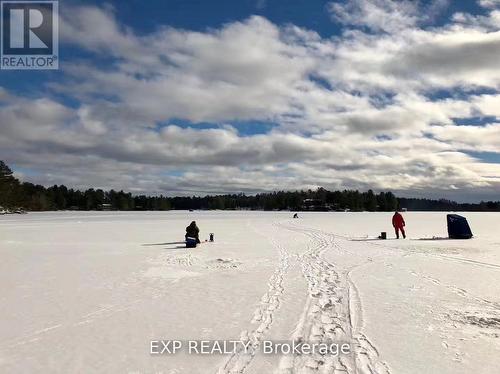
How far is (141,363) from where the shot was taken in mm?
5695

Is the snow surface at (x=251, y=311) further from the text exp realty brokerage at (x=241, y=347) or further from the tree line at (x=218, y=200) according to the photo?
the tree line at (x=218, y=200)

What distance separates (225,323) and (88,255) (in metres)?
11.5

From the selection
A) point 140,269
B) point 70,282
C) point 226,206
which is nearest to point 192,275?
point 140,269

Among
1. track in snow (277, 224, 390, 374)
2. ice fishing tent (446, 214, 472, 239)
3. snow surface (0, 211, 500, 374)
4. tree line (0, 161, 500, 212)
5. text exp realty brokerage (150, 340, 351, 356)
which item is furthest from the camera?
tree line (0, 161, 500, 212)

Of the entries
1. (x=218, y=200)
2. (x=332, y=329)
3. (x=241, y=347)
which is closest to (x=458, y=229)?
(x=332, y=329)

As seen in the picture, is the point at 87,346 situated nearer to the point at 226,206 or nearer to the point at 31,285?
the point at 31,285

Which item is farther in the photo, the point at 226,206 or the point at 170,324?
the point at 226,206

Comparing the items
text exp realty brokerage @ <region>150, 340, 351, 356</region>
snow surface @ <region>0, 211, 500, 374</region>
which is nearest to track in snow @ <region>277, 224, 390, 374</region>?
snow surface @ <region>0, 211, 500, 374</region>

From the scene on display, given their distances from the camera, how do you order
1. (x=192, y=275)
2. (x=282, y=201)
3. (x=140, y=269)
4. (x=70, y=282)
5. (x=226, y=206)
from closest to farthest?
(x=70, y=282)
(x=192, y=275)
(x=140, y=269)
(x=282, y=201)
(x=226, y=206)

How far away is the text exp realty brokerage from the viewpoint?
5971mm

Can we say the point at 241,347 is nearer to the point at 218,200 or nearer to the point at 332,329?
the point at 332,329

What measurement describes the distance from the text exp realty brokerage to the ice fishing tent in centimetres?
2082

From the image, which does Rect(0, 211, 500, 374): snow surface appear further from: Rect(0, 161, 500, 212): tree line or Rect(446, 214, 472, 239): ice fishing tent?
Rect(0, 161, 500, 212): tree line

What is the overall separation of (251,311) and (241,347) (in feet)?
6.68
